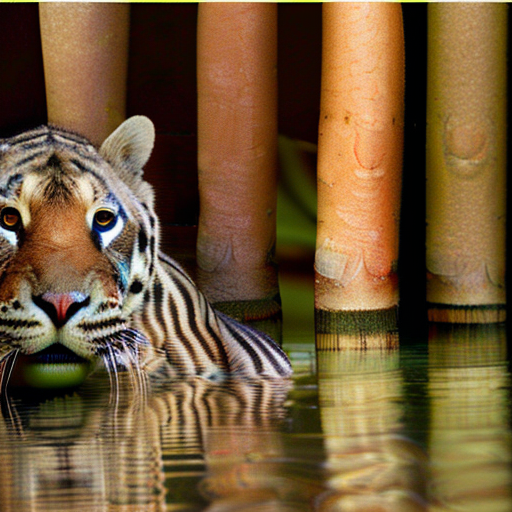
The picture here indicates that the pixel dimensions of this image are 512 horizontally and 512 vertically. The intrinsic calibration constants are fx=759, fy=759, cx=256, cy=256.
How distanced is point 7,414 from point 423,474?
0.68 m

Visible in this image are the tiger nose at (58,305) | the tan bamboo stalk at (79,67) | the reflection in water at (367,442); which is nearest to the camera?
the reflection in water at (367,442)

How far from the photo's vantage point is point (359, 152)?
171cm

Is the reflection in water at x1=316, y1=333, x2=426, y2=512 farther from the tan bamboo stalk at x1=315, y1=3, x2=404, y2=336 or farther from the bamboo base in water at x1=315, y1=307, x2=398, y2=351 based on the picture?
the tan bamboo stalk at x1=315, y1=3, x2=404, y2=336

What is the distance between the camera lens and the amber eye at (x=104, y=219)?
55.6 inches

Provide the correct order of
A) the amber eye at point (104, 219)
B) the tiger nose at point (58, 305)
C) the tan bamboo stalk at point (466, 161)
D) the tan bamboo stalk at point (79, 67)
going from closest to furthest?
the tiger nose at point (58, 305)
the amber eye at point (104, 219)
the tan bamboo stalk at point (79, 67)
the tan bamboo stalk at point (466, 161)

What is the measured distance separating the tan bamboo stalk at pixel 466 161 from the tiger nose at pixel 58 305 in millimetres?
1018

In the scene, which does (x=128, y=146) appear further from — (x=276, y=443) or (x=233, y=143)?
(x=276, y=443)

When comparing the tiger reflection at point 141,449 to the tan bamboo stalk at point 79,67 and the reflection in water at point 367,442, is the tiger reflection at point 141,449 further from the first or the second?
the tan bamboo stalk at point 79,67

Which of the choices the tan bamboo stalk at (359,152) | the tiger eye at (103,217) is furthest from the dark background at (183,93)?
the tan bamboo stalk at (359,152)

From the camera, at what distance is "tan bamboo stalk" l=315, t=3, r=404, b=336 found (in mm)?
1697

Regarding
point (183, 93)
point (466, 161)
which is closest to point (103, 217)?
point (183, 93)

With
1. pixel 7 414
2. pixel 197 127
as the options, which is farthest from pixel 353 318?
pixel 7 414

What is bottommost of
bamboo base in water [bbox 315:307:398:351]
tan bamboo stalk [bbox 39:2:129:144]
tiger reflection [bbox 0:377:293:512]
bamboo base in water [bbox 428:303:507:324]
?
tiger reflection [bbox 0:377:293:512]

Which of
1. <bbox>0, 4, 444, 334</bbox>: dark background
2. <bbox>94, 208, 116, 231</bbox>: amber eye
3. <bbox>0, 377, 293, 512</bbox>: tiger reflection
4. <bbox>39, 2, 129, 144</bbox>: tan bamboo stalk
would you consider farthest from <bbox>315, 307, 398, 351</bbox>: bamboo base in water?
<bbox>39, 2, 129, 144</bbox>: tan bamboo stalk
